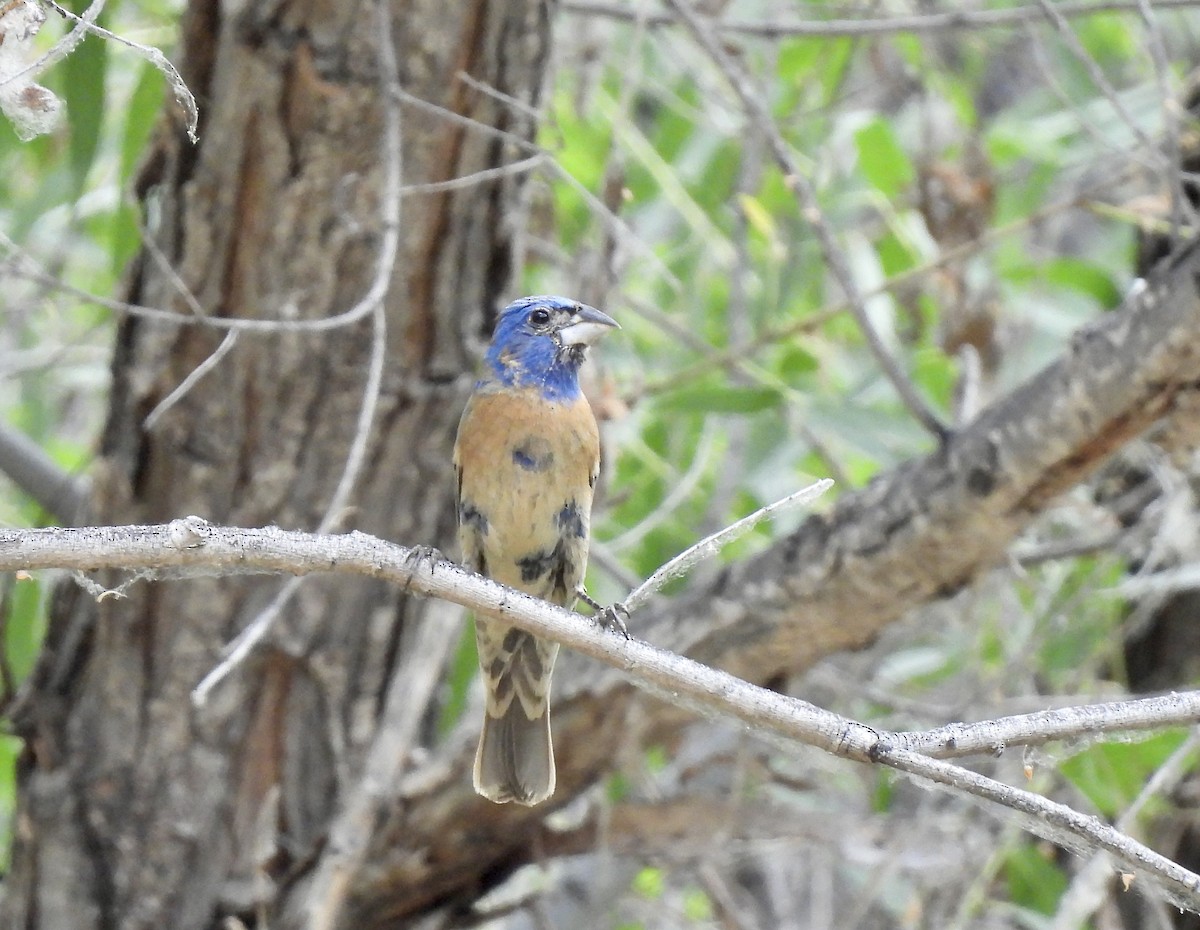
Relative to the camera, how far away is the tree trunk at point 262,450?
353 centimetres

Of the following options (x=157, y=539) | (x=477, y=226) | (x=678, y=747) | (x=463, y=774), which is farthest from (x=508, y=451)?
(x=157, y=539)

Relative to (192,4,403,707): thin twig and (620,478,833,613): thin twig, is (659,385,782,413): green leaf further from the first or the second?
(620,478,833,613): thin twig

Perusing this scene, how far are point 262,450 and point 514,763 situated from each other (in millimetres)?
974

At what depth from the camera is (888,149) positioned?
4.82m

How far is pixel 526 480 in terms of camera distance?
381 cm

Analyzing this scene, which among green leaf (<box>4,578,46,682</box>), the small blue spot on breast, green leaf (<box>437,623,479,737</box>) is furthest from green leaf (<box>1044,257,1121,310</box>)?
green leaf (<box>4,578,46,682</box>)

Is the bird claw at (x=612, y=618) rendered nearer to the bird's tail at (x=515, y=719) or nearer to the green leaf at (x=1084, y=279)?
the bird's tail at (x=515, y=719)

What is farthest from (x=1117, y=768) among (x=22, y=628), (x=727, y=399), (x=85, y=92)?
(x=85, y=92)

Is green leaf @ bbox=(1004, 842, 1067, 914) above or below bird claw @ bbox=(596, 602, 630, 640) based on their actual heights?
below

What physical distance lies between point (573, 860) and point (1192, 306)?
8.32 feet

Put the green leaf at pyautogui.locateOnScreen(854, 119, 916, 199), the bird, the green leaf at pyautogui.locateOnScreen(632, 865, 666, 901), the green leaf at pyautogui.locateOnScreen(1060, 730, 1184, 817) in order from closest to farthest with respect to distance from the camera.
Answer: the bird, the green leaf at pyautogui.locateOnScreen(1060, 730, 1184, 817), the green leaf at pyautogui.locateOnScreen(854, 119, 916, 199), the green leaf at pyautogui.locateOnScreen(632, 865, 666, 901)

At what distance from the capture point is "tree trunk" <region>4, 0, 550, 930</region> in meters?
3.53

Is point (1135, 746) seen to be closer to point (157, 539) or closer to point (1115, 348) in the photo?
point (1115, 348)

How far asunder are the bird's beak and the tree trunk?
224 millimetres
